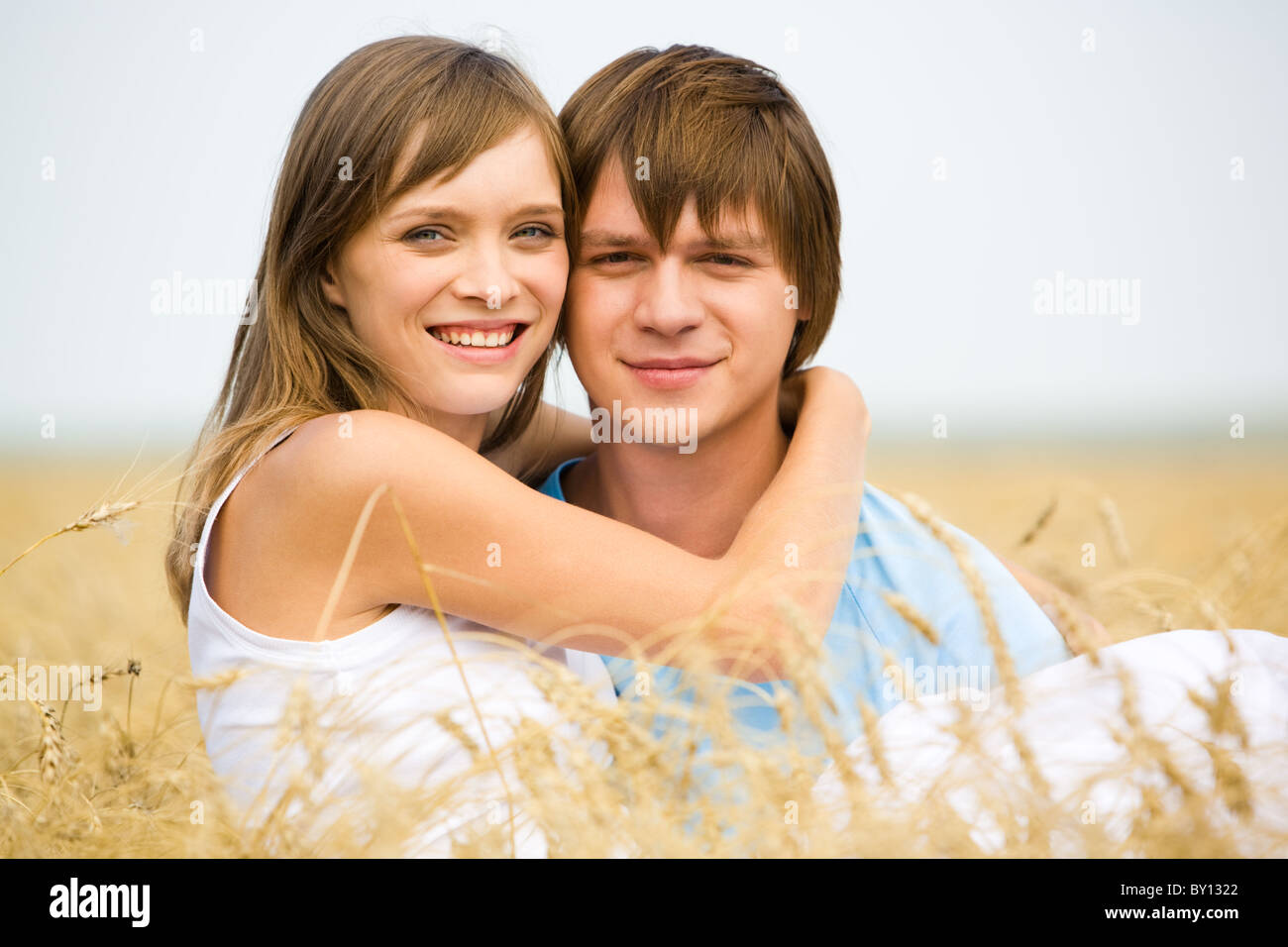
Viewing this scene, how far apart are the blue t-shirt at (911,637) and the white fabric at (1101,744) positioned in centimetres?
39

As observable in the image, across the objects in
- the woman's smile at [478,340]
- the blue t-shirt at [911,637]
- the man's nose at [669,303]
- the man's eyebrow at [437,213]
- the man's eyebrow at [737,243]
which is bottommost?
the blue t-shirt at [911,637]

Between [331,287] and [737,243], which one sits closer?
[331,287]

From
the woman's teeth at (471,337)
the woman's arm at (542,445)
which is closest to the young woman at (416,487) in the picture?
the woman's teeth at (471,337)

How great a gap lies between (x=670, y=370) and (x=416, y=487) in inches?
32.7

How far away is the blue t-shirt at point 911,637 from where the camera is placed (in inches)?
112

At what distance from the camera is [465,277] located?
2684 millimetres

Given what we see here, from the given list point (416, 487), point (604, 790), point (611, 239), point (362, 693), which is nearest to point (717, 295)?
point (611, 239)

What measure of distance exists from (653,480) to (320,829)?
147 cm

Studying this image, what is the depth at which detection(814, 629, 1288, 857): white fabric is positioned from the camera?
1.86 meters

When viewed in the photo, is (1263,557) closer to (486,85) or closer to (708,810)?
(708,810)

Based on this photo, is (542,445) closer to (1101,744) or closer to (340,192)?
(340,192)

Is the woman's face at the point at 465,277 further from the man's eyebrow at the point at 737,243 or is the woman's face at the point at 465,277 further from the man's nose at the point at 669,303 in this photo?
the man's eyebrow at the point at 737,243

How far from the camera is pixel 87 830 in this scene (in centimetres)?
239

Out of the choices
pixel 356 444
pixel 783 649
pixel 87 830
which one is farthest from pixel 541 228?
pixel 87 830
